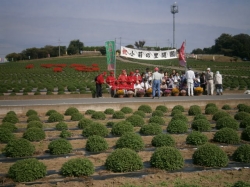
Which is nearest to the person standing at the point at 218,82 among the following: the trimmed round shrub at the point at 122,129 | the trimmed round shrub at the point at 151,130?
the trimmed round shrub at the point at 151,130

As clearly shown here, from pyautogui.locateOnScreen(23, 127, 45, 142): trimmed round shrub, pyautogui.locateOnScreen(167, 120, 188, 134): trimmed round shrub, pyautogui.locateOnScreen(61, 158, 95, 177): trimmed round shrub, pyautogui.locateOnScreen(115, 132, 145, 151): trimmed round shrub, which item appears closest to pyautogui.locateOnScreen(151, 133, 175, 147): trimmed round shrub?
pyautogui.locateOnScreen(115, 132, 145, 151): trimmed round shrub

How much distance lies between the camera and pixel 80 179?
6859 mm

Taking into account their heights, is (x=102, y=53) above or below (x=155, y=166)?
above

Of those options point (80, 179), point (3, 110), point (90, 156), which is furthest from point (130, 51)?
point (80, 179)

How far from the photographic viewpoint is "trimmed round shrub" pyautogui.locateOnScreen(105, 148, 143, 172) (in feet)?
23.6

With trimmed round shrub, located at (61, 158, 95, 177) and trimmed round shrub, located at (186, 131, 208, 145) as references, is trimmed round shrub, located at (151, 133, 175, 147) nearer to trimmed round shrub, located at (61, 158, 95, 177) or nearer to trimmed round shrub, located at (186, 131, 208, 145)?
trimmed round shrub, located at (186, 131, 208, 145)

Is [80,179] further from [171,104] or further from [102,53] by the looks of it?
[102,53]

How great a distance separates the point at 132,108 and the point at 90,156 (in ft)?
26.8

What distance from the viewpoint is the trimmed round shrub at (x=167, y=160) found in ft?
24.0

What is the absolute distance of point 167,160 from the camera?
23.9ft

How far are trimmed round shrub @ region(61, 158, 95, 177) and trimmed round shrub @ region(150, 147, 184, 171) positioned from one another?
1348 mm

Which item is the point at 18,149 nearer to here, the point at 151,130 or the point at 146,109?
the point at 151,130

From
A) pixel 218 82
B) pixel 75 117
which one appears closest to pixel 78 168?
pixel 75 117

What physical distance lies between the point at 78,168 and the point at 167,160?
1786 mm
